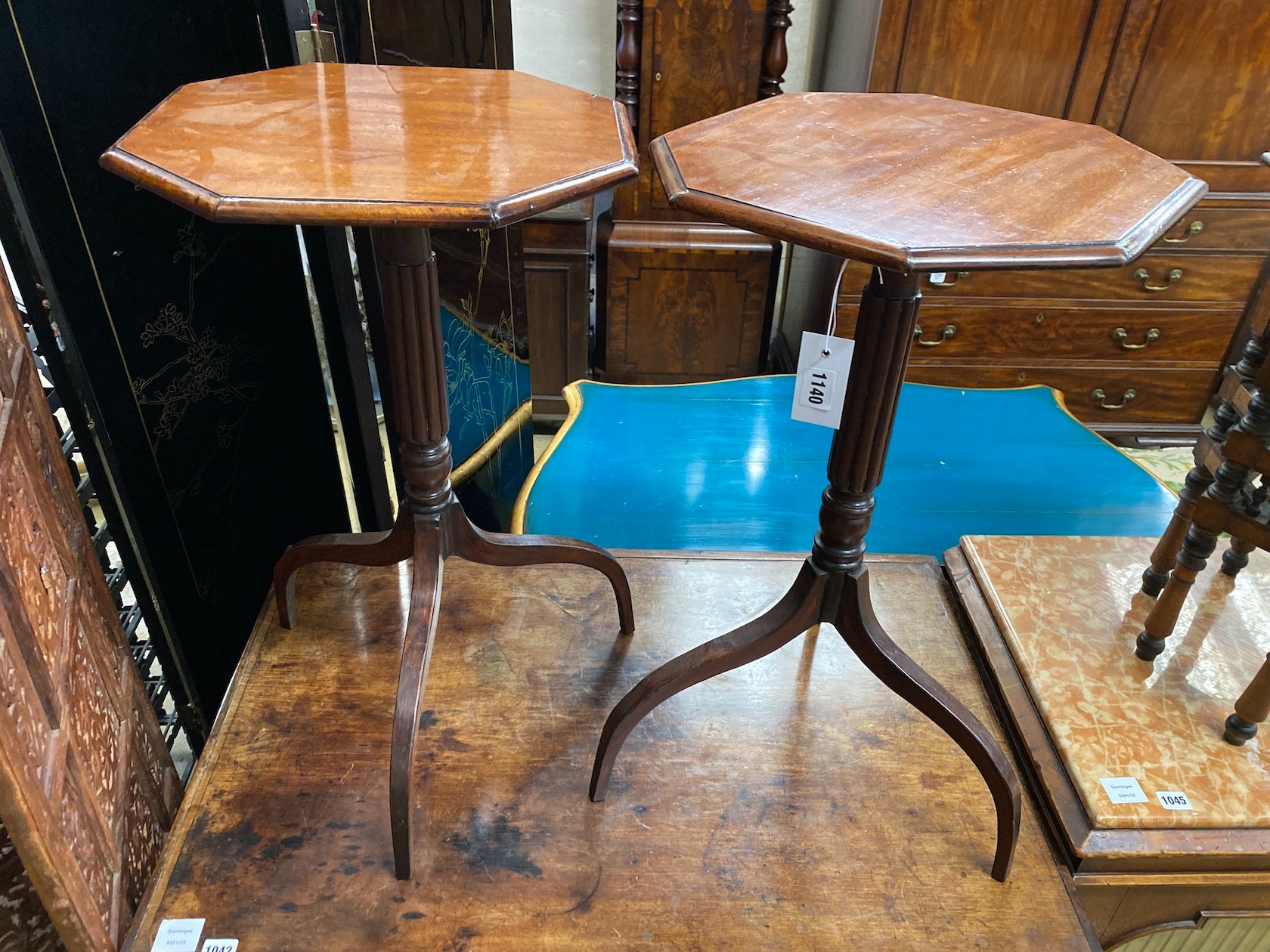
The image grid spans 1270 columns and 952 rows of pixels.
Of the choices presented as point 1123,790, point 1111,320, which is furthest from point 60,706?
point 1111,320

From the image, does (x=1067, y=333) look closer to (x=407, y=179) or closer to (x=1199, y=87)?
(x=1199, y=87)

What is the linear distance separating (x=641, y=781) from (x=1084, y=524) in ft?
4.21

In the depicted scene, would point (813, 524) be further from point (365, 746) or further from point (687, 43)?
point (687, 43)

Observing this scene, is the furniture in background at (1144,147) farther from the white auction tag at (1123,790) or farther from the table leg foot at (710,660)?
the table leg foot at (710,660)

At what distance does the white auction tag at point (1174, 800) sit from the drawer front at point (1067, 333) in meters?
1.76

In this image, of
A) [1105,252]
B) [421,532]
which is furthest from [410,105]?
[1105,252]

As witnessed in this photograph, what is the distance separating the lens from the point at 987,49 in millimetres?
2398

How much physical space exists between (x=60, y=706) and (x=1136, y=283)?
3.01m

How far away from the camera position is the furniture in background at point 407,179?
33.9 inches

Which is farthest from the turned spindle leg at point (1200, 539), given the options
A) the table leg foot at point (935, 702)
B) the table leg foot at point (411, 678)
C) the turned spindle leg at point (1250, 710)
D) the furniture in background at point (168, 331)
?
the furniture in background at point (168, 331)

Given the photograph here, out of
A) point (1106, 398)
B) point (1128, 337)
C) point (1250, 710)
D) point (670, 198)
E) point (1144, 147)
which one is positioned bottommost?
point (1106, 398)

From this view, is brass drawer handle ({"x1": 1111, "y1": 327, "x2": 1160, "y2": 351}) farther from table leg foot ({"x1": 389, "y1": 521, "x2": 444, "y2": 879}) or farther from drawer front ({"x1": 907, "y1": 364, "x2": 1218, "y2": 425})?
table leg foot ({"x1": 389, "y1": 521, "x2": 444, "y2": 879})

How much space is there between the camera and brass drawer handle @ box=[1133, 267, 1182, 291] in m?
2.77

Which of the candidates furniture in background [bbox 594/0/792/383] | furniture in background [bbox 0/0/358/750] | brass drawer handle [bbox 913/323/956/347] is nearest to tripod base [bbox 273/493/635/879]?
furniture in background [bbox 0/0/358/750]
